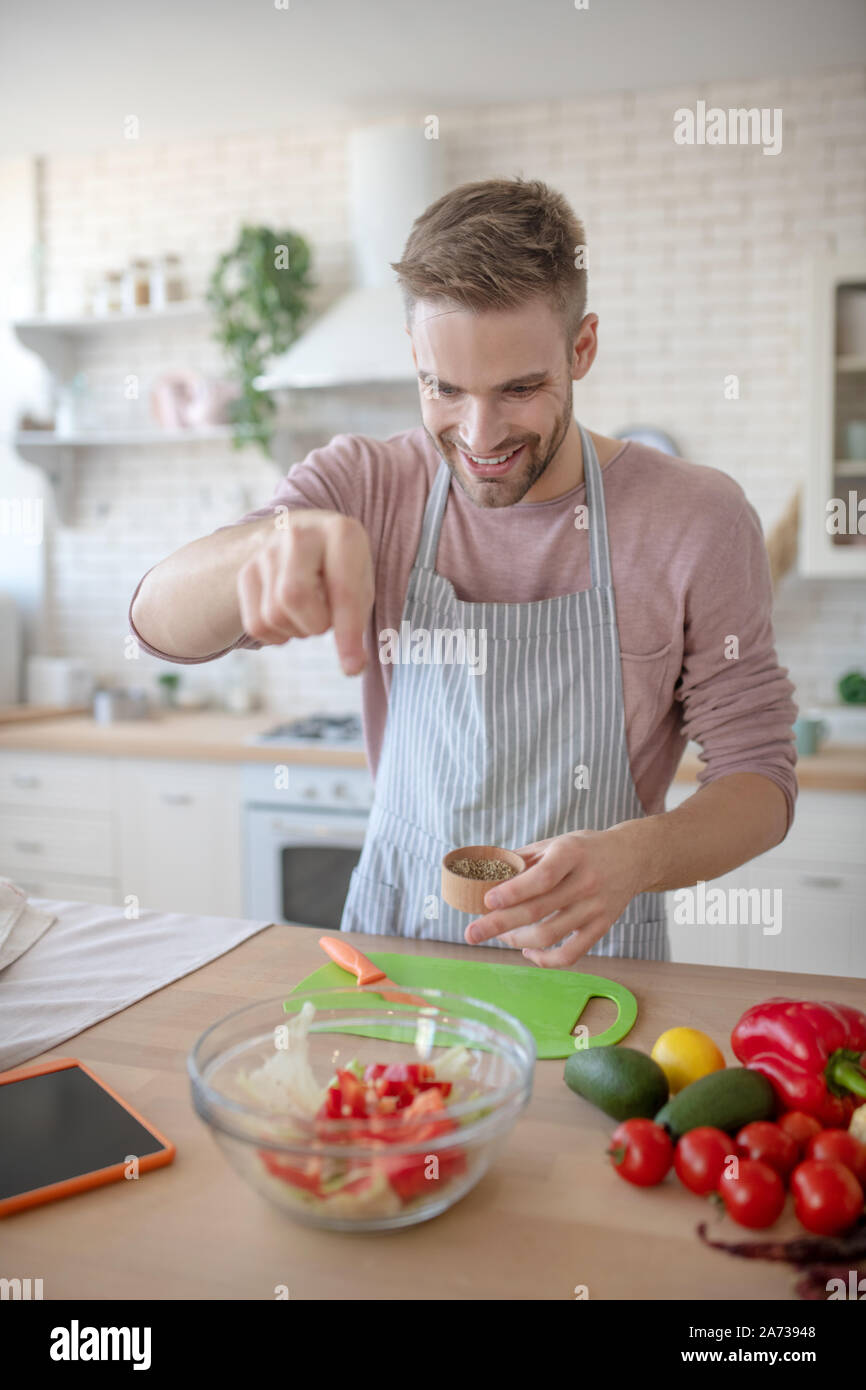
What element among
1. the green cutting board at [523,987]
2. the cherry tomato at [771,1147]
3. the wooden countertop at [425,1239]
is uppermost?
the cherry tomato at [771,1147]

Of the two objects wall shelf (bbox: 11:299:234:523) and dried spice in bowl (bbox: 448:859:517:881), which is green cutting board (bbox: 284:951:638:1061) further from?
wall shelf (bbox: 11:299:234:523)

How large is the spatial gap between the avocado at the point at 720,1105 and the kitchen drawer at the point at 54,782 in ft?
8.62

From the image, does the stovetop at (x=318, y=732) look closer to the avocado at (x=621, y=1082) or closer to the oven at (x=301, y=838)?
the oven at (x=301, y=838)

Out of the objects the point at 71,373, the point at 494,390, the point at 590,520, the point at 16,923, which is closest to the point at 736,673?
the point at 590,520

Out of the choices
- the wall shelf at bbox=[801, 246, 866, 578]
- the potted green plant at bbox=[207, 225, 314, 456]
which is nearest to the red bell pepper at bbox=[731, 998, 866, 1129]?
the wall shelf at bbox=[801, 246, 866, 578]

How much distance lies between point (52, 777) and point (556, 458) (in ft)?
7.56

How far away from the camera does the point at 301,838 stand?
2984 mm

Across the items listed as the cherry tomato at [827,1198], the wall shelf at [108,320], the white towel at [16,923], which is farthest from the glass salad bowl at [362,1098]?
the wall shelf at [108,320]

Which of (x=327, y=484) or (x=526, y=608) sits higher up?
(x=327, y=484)

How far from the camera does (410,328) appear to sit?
1.37 meters

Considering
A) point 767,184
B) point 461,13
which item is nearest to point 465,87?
point 461,13

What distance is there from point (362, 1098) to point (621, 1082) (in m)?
0.23

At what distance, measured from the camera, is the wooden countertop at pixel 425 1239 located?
2.38 ft

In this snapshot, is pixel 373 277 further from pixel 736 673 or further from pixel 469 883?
pixel 469 883
